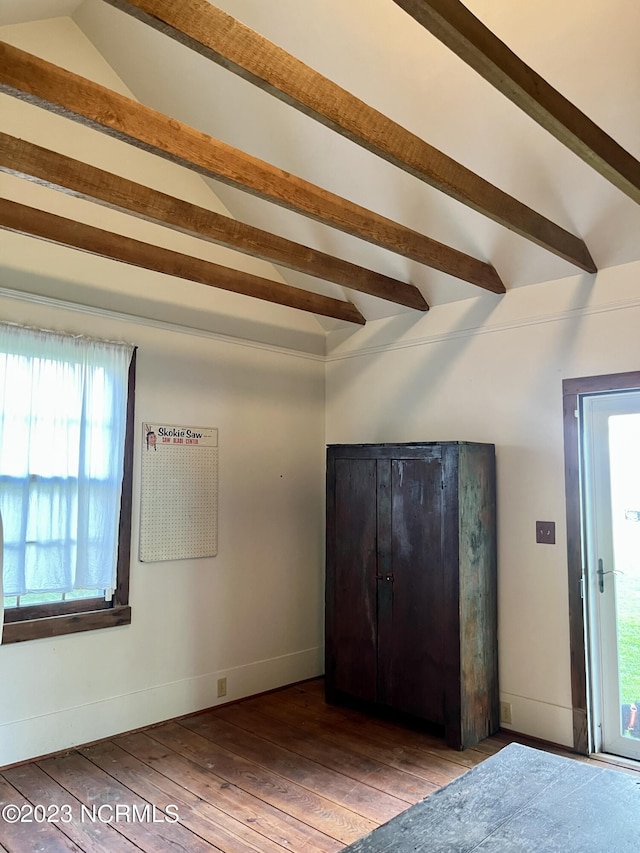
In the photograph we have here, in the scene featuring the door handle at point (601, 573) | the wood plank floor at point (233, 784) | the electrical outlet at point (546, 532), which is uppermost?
the electrical outlet at point (546, 532)

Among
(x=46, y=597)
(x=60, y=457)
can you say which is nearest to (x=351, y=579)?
(x=46, y=597)

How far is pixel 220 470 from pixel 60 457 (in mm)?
1118

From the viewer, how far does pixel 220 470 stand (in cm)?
418

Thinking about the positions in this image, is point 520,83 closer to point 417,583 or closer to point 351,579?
point 417,583

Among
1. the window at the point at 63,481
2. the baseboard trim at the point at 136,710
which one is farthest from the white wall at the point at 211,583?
the window at the point at 63,481

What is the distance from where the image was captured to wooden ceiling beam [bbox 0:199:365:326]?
279 centimetres

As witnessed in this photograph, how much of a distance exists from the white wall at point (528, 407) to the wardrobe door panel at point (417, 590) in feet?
1.55

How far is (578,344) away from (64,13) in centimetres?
349

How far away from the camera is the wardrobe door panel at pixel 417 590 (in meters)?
3.57

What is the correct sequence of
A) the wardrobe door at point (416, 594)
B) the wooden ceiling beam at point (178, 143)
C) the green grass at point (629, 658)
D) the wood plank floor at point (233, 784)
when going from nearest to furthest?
the wooden ceiling beam at point (178, 143) → the wood plank floor at point (233, 784) → the green grass at point (629, 658) → the wardrobe door at point (416, 594)

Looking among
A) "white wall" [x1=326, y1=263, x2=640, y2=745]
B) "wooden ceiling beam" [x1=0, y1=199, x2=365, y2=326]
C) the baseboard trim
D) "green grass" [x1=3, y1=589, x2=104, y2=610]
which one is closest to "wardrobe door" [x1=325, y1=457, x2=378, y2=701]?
the baseboard trim

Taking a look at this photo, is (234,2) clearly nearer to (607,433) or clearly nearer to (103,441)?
(103,441)

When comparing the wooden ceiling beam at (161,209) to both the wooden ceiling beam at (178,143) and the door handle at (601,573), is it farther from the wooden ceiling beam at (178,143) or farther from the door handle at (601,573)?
the door handle at (601,573)

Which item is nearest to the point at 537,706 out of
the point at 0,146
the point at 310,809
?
the point at 310,809
